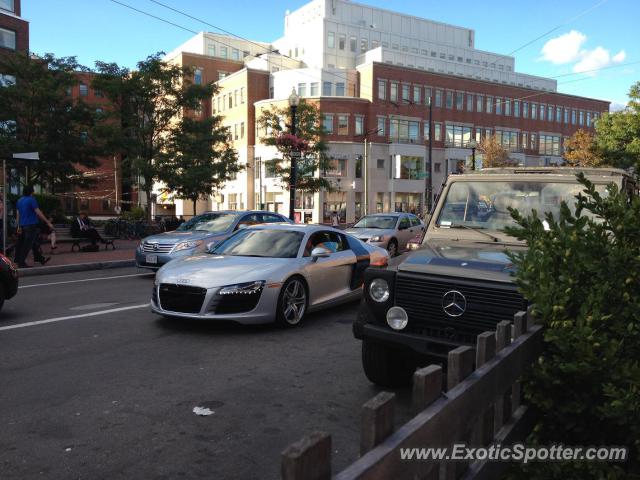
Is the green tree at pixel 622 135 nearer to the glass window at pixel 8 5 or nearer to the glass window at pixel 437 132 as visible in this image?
the glass window at pixel 437 132

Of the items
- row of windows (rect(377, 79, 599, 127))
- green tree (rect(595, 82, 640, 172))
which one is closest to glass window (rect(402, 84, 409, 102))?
row of windows (rect(377, 79, 599, 127))

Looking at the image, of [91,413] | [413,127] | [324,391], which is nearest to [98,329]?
[91,413]

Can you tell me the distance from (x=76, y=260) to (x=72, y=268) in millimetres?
1557

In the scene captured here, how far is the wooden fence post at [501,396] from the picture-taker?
8.27 feet

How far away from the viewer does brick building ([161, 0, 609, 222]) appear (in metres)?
55.7

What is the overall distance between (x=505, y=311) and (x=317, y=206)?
5076 cm

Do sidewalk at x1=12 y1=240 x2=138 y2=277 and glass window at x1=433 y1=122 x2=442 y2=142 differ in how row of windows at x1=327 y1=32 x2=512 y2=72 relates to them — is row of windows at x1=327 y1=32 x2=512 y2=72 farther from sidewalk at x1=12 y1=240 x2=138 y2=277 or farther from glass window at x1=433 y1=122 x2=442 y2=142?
sidewalk at x1=12 y1=240 x2=138 y2=277

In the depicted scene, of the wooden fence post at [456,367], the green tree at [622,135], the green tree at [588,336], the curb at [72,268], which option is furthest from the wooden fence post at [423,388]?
the green tree at [622,135]

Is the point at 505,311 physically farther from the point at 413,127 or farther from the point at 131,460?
the point at 413,127

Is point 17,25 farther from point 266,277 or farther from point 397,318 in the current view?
point 397,318

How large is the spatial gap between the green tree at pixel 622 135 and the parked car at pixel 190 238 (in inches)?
899

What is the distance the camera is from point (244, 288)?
21.5 feet

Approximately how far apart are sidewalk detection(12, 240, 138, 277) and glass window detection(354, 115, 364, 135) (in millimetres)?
39338

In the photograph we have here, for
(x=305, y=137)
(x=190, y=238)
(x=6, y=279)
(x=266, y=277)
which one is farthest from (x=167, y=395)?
(x=305, y=137)
